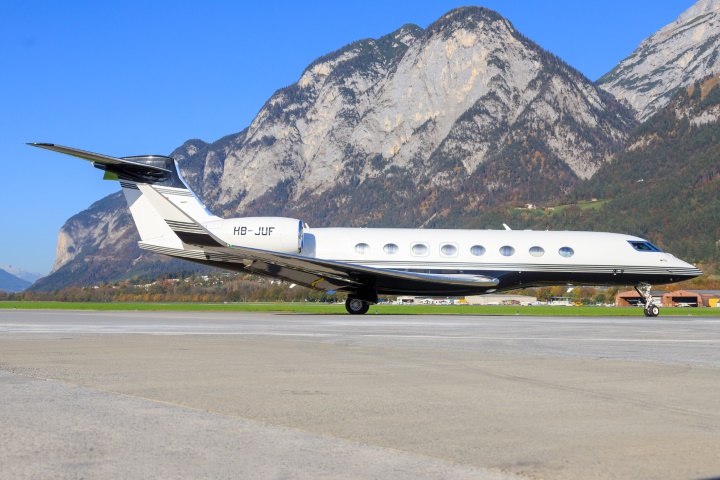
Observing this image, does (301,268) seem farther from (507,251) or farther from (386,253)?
(507,251)

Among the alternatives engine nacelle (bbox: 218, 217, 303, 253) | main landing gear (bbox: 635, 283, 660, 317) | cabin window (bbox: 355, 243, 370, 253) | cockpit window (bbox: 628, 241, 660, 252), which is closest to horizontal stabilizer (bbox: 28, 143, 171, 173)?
engine nacelle (bbox: 218, 217, 303, 253)

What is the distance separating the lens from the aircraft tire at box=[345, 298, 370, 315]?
31.0m

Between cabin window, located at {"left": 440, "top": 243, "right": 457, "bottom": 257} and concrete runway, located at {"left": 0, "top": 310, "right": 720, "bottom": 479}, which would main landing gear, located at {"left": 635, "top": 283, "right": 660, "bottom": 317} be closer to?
cabin window, located at {"left": 440, "top": 243, "right": 457, "bottom": 257}

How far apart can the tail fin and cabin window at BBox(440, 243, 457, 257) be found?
9311 millimetres

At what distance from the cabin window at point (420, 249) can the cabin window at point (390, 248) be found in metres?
0.62

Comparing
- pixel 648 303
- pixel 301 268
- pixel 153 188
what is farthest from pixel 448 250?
pixel 153 188

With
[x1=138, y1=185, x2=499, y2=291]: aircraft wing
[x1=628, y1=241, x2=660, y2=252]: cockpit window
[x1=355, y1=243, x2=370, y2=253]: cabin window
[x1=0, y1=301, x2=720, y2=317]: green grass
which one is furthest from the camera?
[x1=0, y1=301, x2=720, y2=317]: green grass

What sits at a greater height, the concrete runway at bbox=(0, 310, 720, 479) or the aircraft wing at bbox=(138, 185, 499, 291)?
the aircraft wing at bbox=(138, 185, 499, 291)

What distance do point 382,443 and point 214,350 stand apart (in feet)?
25.2

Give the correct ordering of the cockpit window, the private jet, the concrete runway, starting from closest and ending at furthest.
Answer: the concrete runway < the private jet < the cockpit window

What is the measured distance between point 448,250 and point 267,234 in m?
6.92

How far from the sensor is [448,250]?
98.5ft

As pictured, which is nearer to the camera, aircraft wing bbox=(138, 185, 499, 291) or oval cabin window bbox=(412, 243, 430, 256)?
aircraft wing bbox=(138, 185, 499, 291)

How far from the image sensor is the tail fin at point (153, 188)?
30.7m
